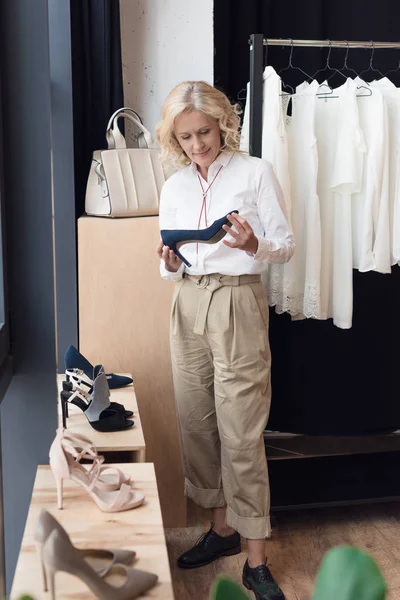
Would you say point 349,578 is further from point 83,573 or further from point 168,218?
point 168,218

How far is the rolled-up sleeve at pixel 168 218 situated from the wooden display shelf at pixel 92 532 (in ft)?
2.34

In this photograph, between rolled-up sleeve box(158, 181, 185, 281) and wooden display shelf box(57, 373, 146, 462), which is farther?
rolled-up sleeve box(158, 181, 185, 281)

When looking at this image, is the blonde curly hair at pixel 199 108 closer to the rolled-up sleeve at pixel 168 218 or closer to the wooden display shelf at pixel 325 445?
the rolled-up sleeve at pixel 168 218

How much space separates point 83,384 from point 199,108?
0.86 metres

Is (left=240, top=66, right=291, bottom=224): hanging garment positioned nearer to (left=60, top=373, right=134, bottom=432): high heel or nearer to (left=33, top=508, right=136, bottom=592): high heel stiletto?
(left=60, top=373, right=134, bottom=432): high heel

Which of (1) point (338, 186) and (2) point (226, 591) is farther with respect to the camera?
(1) point (338, 186)

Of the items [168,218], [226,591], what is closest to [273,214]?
[168,218]

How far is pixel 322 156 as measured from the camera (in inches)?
98.0

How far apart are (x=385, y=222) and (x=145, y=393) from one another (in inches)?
40.0

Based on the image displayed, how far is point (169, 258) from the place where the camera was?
214 cm

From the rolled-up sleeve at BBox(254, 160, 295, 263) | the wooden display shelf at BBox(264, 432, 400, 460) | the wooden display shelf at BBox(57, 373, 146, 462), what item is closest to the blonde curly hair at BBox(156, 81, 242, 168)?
the rolled-up sleeve at BBox(254, 160, 295, 263)

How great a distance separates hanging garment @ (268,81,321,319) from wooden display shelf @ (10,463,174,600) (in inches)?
39.2

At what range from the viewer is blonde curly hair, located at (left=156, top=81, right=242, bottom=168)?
2.07m

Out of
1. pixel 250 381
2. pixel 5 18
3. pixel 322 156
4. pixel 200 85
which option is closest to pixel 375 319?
pixel 322 156
